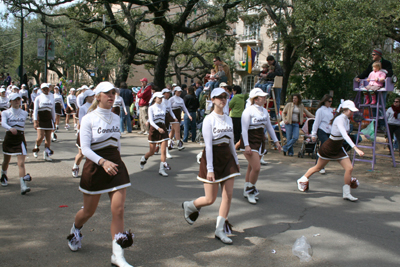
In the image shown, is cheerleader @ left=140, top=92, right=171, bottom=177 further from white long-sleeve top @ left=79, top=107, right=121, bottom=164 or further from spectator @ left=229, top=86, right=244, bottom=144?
white long-sleeve top @ left=79, top=107, right=121, bottom=164

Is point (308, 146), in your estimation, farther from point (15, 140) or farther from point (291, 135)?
point (15, 140)

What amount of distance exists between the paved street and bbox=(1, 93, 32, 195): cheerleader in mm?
333

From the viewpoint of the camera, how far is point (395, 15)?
62.5ft

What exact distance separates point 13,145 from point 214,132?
4.42m

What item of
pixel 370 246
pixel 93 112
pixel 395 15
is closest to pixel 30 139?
pixel 93 112

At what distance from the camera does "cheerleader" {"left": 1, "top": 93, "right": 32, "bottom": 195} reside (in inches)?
268

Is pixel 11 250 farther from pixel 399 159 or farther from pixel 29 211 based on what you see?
pixel 399 159

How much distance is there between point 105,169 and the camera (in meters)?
3.74

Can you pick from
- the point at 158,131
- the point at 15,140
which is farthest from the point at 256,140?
the point at 15,140

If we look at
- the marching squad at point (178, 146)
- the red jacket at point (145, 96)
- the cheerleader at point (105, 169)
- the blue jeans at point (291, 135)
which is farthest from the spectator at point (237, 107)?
the cheerleader at point (105, 169)

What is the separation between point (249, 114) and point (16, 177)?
17.5 feet

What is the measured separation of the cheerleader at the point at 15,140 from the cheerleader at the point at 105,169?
3.28m

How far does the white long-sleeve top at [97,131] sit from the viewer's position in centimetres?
393

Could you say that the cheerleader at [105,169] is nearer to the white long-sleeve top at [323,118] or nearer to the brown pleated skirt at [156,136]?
the brown pleated skirt at [156,136]
